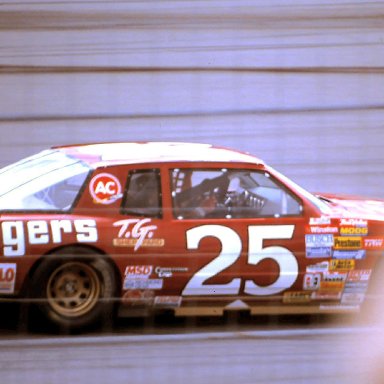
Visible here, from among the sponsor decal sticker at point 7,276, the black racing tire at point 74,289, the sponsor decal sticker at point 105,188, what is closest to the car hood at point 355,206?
the sponsor decal sticker at point 105,188

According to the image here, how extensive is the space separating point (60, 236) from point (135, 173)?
0.51 metres

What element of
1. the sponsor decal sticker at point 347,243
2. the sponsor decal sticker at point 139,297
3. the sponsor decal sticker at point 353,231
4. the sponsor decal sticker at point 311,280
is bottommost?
the sponsor decal sticker at point 139,297

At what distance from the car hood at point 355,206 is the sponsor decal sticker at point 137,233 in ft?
3.10

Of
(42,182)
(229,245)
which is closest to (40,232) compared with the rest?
(42,182)

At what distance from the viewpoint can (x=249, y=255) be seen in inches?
183

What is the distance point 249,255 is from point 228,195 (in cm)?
34

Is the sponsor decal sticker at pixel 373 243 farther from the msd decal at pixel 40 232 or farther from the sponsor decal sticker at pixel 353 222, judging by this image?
the msd decal at pixel 40 232

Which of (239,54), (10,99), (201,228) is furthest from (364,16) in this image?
(201,228)

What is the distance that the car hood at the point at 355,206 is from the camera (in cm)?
503

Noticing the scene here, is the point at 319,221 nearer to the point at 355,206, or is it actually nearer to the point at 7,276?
the point at 355,206

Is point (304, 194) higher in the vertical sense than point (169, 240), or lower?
higher

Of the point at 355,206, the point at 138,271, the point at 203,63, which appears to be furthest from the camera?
the point at 355,206

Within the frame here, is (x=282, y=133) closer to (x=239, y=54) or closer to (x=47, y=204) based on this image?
(x=239, y=54)

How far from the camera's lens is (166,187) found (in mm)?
4738
